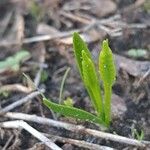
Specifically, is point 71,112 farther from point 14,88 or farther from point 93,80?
point 14,88

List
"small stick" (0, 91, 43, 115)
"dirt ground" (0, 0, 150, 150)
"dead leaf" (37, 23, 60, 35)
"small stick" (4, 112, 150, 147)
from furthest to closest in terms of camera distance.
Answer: "dead leaf" (37, 23, 60, 35)
"small stick" (0, 91, 43, 115)
"dirt ground" (0, 0, 150, 150)
"small stick" (4, 112, 150, 147)

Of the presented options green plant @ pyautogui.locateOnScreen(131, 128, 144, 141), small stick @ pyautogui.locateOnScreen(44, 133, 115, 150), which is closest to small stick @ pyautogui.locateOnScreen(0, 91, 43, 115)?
small stick @ pyautogui.locateOnScreen(44, 133, 115, 150)

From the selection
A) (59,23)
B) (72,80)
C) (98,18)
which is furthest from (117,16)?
(72,80)

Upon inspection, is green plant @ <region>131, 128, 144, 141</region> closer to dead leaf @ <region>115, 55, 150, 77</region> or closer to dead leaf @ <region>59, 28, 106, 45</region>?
dead leaf @ <region>115, 55, 150, 77</region>

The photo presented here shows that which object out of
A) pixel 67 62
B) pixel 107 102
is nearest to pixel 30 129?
pixel 107 102

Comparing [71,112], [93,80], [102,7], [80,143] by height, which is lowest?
[80,143]

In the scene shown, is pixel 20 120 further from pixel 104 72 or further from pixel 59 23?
pixel 59 23

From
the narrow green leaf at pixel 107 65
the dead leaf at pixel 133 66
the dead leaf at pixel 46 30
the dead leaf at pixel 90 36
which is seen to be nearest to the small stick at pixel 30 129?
the narrow green leaf at pixel 107 65
